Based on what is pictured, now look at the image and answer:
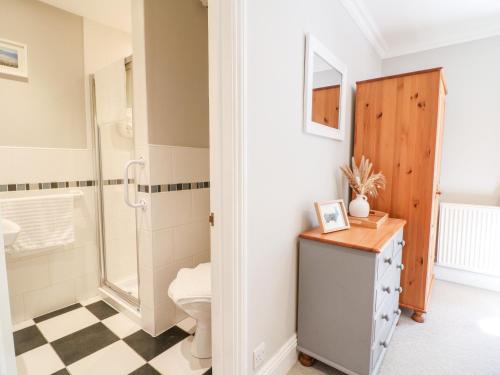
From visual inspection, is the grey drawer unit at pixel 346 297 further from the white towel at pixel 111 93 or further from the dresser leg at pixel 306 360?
the white towel at pixel 111 93

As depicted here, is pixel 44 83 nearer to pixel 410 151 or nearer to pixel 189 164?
pixel 189 164

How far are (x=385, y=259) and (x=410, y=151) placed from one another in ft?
3.07

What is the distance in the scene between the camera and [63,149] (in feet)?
6.73

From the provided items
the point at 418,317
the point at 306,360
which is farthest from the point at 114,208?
the point at 418,317

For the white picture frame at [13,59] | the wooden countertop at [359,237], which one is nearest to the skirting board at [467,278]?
the wooden countertop at [359,237]

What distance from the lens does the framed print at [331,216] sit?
60.7 inches

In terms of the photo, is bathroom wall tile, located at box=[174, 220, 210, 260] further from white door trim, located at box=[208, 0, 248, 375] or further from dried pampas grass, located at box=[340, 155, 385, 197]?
dried pampas grass, located at box=[340, 155, 385, 197]

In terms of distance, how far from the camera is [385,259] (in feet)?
4.75

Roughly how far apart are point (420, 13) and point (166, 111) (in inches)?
87.7

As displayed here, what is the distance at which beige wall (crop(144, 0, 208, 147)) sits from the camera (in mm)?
1627

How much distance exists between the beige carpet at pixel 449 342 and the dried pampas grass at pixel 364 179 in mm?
1010

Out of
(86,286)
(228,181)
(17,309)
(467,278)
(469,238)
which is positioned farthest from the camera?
(467,278)

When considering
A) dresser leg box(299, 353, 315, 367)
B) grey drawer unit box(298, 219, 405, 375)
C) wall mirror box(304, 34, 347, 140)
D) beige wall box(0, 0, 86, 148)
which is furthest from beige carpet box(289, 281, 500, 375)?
beige wall box(0, 0, 86, 148)

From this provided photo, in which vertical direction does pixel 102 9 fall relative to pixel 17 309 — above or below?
above
